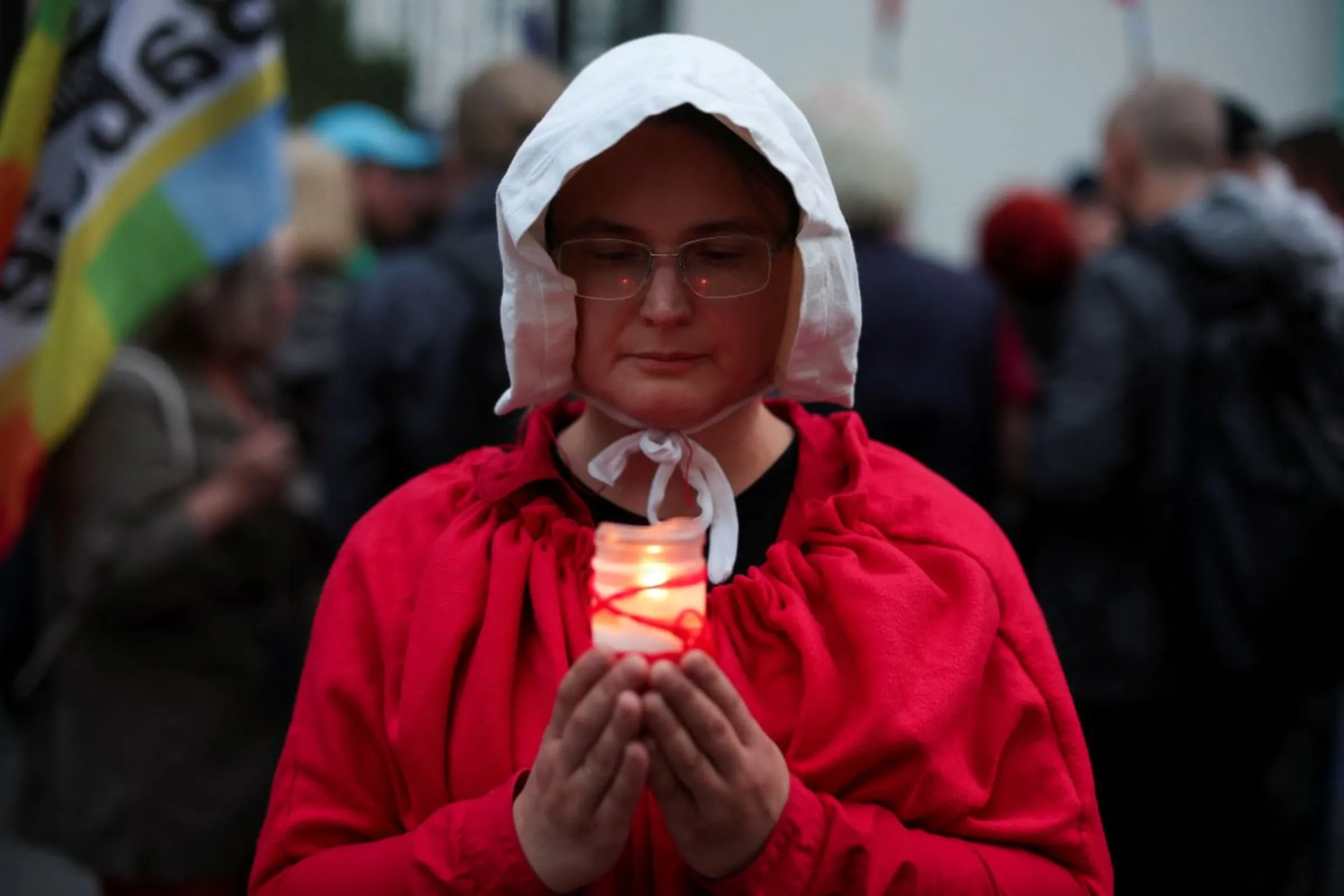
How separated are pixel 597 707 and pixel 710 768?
141 millimetres

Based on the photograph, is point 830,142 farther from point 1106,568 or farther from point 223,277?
point 223,277

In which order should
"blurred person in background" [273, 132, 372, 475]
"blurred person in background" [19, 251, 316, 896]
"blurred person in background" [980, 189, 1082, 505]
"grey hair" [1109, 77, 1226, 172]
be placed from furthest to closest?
"blurred person in background" [980, 189, 1082, 505] < "blurred person in background" [273, 132, 372, 475] < "grey hair" [1109, 77, 1226, 172] < "blurred person in background" [19, 251, 316, 896]

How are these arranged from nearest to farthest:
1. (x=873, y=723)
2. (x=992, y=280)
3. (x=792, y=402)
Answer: (x=873, y=723)
(x=792, y=402)
(x=992, y=280)

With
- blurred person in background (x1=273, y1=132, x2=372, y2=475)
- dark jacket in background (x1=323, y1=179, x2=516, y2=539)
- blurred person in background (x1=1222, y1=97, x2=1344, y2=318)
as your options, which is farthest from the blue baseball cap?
blurred person in background (x1=1222, y1=97, x2=1344, y2=318)

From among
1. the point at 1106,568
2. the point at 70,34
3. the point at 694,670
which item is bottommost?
the point at 1106,568

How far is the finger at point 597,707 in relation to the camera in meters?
1.64

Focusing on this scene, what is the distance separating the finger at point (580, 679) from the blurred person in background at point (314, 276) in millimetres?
3175

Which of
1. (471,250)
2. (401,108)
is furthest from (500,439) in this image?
(401,108)

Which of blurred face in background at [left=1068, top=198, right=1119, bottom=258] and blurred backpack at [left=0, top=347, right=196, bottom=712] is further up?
blurred backpack at [left=0, top=347, right=196, bottom=712]

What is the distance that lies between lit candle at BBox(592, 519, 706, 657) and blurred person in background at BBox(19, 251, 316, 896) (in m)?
2.26

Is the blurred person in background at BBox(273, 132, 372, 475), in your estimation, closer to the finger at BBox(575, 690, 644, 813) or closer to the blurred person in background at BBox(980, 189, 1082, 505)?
the blurred person in background at BBox(980, 189, 1082, 505)

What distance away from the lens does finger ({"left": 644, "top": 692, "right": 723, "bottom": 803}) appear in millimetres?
1665

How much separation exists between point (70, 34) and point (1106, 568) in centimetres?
260

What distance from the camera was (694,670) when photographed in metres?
1.67
